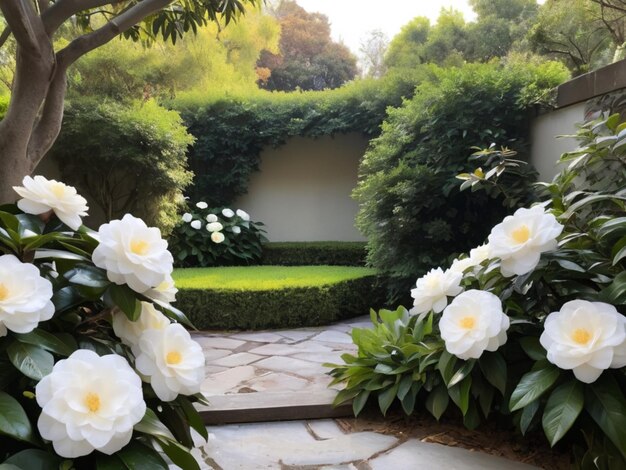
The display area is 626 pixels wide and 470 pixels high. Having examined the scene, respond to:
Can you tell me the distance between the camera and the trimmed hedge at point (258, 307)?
4.16 metres

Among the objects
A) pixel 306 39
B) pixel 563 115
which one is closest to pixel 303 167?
pixel 563 115

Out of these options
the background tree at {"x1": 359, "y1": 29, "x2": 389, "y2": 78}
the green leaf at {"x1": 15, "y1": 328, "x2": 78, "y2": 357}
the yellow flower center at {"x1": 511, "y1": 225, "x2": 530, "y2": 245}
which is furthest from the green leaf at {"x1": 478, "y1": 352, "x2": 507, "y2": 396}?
the background tree at {"x1": 359, "y1": 29, "x2": 389, "y2": 78}

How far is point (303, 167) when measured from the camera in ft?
26.1

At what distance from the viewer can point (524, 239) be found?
5.10 ft

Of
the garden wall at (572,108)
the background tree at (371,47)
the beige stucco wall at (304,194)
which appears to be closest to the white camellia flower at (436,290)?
the garden wall at (572,108)

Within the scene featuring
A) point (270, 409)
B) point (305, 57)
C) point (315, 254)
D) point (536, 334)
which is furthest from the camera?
point (305, 57)

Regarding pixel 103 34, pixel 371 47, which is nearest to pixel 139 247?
pixel 103 34

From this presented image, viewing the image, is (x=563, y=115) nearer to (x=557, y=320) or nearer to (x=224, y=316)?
(x=557, y=320)

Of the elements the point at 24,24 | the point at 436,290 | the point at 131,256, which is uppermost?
the point at 24,24

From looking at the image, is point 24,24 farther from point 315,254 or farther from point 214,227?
point 315,254

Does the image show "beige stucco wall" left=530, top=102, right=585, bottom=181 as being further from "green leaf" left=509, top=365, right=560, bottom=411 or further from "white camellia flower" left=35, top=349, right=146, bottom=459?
"white camellia flower" left=35, top=349, right=146, bottom=459

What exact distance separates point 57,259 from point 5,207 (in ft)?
0.91

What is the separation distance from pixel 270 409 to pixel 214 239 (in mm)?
4315

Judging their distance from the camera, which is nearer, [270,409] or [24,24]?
[24,24]
